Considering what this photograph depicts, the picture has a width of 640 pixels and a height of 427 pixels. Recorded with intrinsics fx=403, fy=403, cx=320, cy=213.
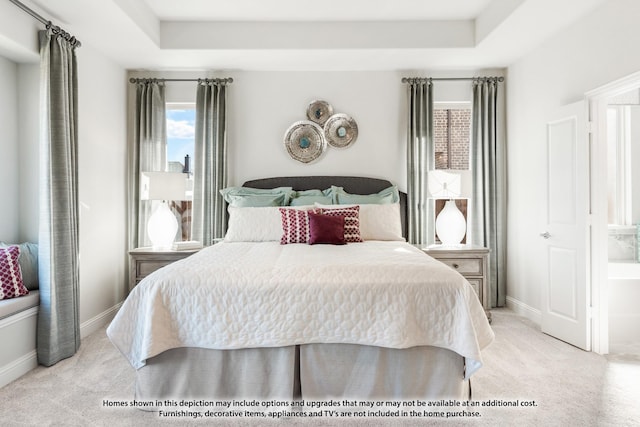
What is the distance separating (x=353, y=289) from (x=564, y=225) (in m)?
2.21

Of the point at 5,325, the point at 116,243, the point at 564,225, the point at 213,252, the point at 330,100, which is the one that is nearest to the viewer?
the point at 5,325

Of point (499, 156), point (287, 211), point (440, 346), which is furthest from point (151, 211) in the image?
point (499, 156)

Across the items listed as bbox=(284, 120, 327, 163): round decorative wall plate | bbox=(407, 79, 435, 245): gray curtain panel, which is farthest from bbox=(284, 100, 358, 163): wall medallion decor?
bbox=(407, 79, 435, 245): gray curtain panel

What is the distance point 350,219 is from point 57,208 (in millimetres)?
2274

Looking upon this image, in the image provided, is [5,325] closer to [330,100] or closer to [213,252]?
[213,252]

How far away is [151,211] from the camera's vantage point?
441 centimetres

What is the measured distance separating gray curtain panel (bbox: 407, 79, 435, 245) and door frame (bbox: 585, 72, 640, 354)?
1.55 meters

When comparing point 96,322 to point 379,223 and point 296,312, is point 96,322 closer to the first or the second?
point 296,312

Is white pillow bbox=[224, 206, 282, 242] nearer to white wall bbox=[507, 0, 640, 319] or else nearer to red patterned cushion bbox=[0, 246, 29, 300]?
red patterned cushion bbox=[0, 246, 29, 300]

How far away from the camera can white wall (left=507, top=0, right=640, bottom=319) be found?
2.88m

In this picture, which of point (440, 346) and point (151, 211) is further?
point (151, 211)

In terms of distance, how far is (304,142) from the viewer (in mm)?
4473

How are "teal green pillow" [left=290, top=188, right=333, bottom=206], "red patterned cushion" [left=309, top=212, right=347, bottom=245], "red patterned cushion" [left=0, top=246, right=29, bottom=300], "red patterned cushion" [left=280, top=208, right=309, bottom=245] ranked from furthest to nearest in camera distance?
"teal green pillow" [left=290, top=188, right=333, bottom=206], "red patterned cushion" [left=280, top=208, right=309, bottom=245], "red patterned cushion" [left=309, top=212, right=347, bottom=245], "red patterned cushion" [left=0, top=246, right=29, bottom=300]

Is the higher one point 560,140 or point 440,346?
point 560,140
